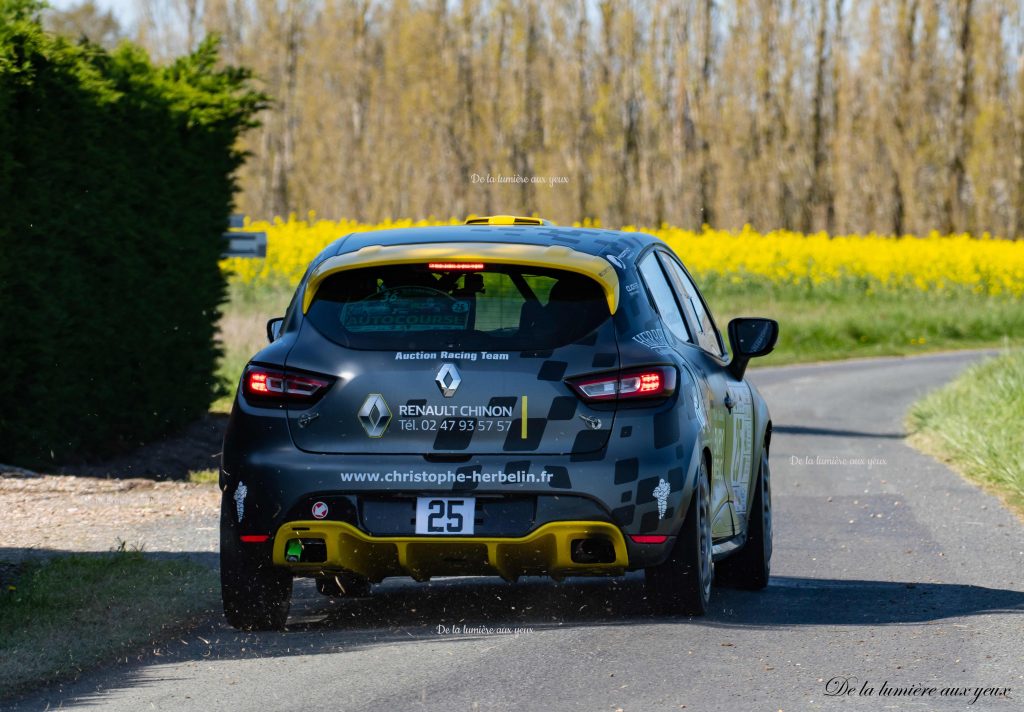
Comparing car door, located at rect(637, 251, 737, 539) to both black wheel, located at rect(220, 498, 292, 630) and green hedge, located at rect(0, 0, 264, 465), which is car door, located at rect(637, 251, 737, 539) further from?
green hedge, located at rect(0, 0, 264, 465)

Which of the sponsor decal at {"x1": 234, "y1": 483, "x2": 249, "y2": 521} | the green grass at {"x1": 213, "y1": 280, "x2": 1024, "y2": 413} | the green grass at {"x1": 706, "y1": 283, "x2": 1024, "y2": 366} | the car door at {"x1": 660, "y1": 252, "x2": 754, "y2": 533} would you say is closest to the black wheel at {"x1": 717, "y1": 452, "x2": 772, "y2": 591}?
the car door at {"x1": 660, "y1": 252, "x2": 754, "y2": 533}

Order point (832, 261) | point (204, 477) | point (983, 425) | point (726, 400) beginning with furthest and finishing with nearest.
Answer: point (832, 261)
point (983, 425)
point (204, 477)
point (726, 400)

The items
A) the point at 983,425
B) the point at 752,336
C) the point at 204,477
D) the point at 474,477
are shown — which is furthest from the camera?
the point at 983,425

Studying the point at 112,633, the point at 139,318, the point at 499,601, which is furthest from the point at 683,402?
the point at 139,318

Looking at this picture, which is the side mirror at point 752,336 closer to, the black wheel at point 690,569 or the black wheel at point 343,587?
the black wheel at point 690,569

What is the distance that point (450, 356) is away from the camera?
715 cm

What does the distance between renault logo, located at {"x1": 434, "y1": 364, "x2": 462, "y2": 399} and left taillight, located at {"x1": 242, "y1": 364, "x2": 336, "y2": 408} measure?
1.41 feet

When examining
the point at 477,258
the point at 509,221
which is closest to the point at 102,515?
the point at 509,221

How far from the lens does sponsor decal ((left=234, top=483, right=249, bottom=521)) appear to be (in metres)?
7.27

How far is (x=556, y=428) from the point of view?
23.1 feet

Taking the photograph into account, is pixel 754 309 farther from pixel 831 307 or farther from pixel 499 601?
pixel 499 601

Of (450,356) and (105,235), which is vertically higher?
(450,356)

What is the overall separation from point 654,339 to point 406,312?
100 centimetres

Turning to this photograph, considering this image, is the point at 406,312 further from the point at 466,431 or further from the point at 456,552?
the point at 456,552
